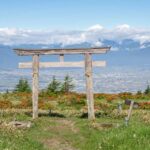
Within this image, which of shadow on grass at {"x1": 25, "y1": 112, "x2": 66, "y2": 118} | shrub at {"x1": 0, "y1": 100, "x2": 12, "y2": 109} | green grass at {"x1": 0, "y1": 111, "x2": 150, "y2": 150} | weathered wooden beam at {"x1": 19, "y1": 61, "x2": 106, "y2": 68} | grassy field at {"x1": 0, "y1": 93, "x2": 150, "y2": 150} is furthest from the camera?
shrub at {"x1": 0, "y1": 100, "x2": 12, "y2": 109}

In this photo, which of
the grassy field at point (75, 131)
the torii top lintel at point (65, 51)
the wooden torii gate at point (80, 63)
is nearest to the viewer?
the grassy field at point (75, 131)

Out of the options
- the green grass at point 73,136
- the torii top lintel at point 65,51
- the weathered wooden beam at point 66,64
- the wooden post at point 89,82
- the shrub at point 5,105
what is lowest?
the green grass at point 73,136

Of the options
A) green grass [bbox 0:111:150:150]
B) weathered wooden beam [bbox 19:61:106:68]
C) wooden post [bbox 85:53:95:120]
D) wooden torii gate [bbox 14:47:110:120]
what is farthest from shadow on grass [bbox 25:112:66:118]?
weathered wooden beam [bbox 19:61:106:68]

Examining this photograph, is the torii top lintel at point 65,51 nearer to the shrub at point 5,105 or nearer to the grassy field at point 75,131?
the grassy field at point 75,131

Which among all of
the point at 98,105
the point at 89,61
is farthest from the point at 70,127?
the point at 98,105

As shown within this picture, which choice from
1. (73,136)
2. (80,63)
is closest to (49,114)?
(80,63)

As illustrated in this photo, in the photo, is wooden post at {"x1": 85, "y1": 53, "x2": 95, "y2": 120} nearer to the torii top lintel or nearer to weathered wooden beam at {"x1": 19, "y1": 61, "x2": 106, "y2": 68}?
the torii top lintel

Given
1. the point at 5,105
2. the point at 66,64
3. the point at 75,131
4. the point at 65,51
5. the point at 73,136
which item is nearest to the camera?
the point at 73,136

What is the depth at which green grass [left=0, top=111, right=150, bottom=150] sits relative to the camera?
20.3 meters

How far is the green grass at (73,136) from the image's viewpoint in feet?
66.7

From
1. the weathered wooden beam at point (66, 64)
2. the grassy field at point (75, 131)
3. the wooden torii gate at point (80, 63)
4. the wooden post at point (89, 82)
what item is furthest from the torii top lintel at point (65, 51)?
the grassy field at point (75, 131)

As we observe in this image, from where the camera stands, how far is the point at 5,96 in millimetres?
48875

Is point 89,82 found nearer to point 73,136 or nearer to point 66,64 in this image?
point 66,64

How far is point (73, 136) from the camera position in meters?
25.4
